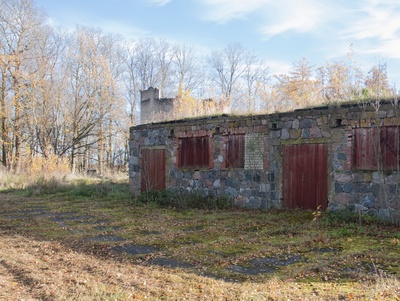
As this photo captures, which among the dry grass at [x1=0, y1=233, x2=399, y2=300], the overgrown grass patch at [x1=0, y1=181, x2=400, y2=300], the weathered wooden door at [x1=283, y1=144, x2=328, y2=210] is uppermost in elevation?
the weathered wooden door at [x1=283, y1=144, x2=328, y2=210]

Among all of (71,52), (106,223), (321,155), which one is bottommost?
(106,223)

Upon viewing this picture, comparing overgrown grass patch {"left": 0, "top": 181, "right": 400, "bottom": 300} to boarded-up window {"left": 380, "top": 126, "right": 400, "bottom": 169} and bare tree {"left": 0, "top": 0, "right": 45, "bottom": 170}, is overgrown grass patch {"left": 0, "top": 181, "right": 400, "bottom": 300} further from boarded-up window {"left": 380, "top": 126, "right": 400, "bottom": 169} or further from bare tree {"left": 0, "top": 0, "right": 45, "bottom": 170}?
bare tree {"left": 0, "top": 0, "right": 45, "bottom": 170}

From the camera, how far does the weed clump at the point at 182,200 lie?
37.9 feet

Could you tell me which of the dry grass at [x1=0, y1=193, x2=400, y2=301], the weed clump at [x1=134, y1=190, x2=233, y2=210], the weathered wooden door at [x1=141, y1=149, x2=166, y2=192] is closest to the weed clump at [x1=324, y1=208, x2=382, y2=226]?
the dry grass at [x1=0, y1=193, x2=400, y2=301]

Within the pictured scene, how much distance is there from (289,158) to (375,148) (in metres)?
2.25

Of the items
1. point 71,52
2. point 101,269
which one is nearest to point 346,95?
point 101,269

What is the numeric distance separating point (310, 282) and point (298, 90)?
25.4m

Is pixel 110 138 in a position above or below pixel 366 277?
above

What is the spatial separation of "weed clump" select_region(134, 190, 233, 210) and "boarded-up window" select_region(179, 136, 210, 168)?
921mm

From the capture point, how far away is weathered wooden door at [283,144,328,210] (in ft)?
32.0

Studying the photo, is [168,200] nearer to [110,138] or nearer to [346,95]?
[346,95]

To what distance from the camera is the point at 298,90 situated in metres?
28.8

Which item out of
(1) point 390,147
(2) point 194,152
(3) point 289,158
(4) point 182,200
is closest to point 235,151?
(2) point 194,152

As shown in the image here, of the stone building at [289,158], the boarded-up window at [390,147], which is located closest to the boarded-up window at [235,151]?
the stone building at [289,158]
